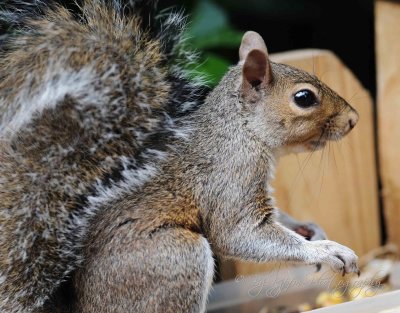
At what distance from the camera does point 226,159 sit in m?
1.43

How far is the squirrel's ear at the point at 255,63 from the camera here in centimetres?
134

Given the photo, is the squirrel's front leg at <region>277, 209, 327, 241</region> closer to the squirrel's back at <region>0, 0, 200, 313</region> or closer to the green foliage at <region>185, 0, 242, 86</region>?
the squirrel's back at <region>0, 0, 200, 313</region>

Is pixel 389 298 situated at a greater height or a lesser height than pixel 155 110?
lesser

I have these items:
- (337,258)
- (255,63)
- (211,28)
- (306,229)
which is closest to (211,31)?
(211,28)

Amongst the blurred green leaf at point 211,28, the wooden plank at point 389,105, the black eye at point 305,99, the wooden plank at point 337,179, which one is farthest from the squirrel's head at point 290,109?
the blurred green leaf at point 211,28

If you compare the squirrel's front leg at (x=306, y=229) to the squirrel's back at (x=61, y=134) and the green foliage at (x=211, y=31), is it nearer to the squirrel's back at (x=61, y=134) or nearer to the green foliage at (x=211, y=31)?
the squirrel's back at (x=61, y=134)

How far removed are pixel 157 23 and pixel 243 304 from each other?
31.2 inches

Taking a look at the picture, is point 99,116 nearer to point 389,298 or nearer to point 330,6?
point 389,298

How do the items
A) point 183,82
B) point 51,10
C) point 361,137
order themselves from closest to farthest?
1. point 51,10
2. point 183,82
3. point 361,137

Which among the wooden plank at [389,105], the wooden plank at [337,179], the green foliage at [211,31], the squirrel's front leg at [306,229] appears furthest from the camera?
the green foliage at [211,31]

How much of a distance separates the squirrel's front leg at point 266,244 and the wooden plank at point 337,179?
0.58 meters

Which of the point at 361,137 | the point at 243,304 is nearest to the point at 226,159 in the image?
the point at 243,304

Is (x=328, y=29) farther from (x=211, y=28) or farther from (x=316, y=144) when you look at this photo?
(x=316, y=144)

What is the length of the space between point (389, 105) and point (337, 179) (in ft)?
0.97
